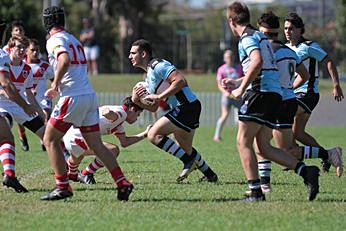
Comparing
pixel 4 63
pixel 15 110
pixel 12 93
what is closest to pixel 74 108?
pixel 12 93

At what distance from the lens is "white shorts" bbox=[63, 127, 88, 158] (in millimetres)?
11828

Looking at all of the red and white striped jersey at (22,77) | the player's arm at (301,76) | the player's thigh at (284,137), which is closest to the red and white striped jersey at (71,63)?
the player's thigh at (284,137)

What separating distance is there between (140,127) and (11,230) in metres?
18.9

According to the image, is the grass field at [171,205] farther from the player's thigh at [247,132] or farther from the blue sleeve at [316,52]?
the blue sleeve at [316,52]

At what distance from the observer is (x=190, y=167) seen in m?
12.4

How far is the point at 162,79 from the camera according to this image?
11.7 meters

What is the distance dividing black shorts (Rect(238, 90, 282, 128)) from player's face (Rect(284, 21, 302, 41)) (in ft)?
9.51

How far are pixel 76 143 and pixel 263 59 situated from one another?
2.90 m

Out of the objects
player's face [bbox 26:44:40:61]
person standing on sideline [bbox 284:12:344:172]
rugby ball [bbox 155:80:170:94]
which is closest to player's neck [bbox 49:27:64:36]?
rugby ball [bbox 155:80:170:94]

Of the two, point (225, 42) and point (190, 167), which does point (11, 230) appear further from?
point (225, 42)

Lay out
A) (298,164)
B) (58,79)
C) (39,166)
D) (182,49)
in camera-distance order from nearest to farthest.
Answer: (58,79), (298,164), (39,166), (182,49)

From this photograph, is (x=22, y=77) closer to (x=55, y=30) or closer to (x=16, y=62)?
(x=16, y=62)

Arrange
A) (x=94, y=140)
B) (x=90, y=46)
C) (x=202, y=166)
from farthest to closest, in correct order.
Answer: (x=90, y=46)
(x=202, y=166)
(x=94, y=140)

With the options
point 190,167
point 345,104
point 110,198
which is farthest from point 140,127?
point 110,198
